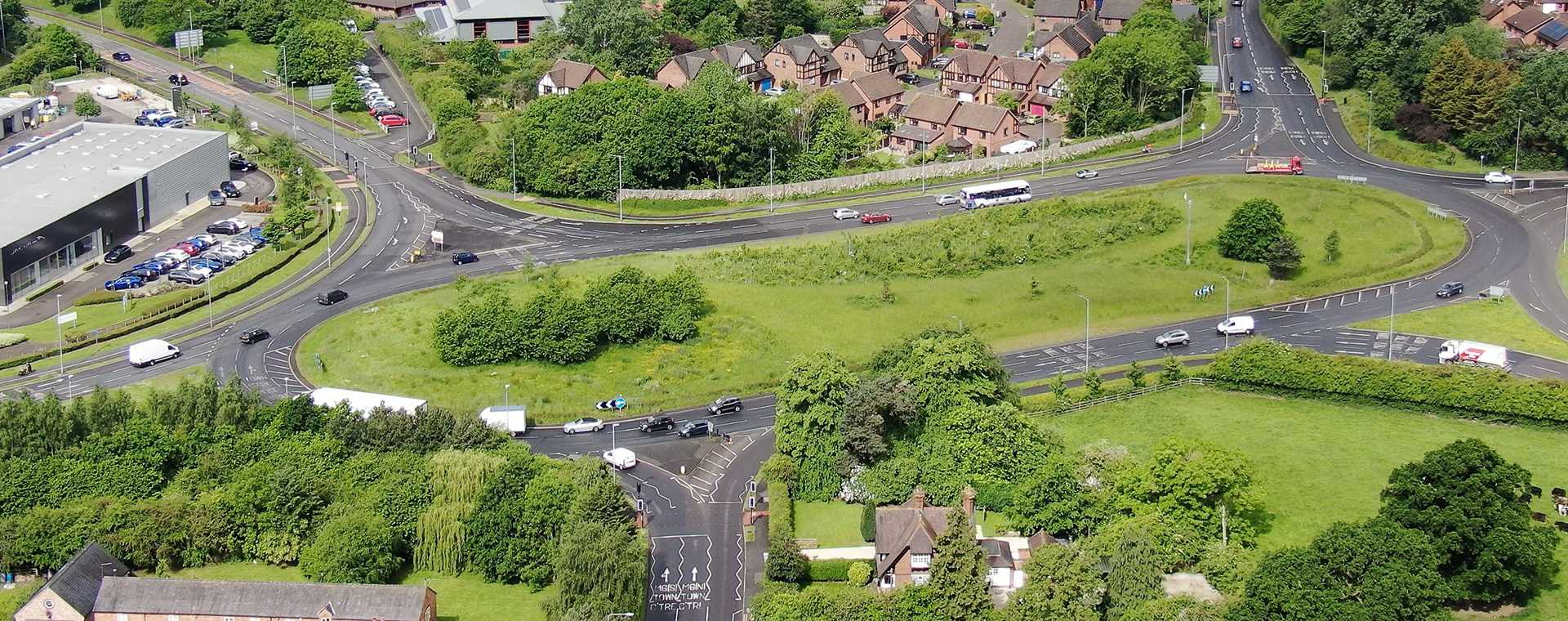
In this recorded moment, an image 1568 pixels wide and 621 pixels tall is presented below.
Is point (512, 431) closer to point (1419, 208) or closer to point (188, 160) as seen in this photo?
point (188, 160)

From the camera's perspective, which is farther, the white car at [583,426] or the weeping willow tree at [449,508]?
the white car at [583,426]

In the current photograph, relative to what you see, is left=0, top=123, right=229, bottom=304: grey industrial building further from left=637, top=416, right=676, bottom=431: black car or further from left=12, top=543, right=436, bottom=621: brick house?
left=637, top=416, right=676, bottom=431: black car

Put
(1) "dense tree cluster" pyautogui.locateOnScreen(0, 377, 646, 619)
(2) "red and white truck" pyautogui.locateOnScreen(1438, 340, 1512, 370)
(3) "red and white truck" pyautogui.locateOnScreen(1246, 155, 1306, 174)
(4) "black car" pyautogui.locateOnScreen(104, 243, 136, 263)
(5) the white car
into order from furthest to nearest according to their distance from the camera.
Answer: (3) "red and white truck" pyautogui.locateOnScreen(1246, 155, 1306, 174) < (4) "black car" pyautogui.locateOnScreen(104, 243, 136, 263) < (2) "red and white truck" pyautogui.locateOnScreen(1438, 340, 1512, 370) < (5) the white car < (1) "dense tree cluster" pyautogui.locateOnScreen(0, 377, 646, 619)

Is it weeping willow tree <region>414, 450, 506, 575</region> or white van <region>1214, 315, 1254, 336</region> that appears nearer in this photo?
weeping willow tree <region>414, 450, 506, 575</region>

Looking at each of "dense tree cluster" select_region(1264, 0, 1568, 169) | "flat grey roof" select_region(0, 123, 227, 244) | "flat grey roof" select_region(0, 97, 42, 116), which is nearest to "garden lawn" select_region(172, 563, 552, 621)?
"flat grey roof" select_region(0, 123, 227, 244)

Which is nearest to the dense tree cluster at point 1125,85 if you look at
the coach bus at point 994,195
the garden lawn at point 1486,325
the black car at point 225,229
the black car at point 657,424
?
the coach bus at point 994,195

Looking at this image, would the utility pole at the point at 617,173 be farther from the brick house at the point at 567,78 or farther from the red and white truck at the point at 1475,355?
the red and white truck at the point at 1475,355

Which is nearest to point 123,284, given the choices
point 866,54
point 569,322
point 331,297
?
point 331,297
